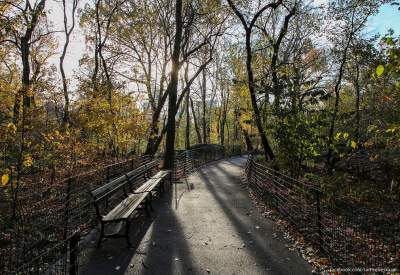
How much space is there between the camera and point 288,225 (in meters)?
7.02

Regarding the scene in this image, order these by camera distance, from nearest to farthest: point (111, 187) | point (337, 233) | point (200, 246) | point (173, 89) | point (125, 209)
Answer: point (337, 233) < point (200, 246) < point (125, 209) < point (111, 187) < point (173, 89)

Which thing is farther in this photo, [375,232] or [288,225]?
[375,232]

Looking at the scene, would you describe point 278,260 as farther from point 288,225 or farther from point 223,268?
point 288,225

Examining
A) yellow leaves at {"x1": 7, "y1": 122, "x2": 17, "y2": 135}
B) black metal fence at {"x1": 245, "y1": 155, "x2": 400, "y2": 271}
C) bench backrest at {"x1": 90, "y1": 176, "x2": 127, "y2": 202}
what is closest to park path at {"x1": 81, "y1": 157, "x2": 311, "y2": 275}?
black metal fence at {"x1": 245, "y1": 155, "x2": 400, "y2": 271}

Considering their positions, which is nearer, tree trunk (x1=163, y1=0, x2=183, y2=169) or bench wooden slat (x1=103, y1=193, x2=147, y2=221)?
bench wooden slat (x1=103, y1=193, x2=147, y2=221)

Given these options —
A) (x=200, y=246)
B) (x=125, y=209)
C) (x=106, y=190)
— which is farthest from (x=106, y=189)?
(x=200, y=246)

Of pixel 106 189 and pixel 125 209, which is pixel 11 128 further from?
pixel 125 209

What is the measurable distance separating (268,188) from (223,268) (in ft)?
15.1

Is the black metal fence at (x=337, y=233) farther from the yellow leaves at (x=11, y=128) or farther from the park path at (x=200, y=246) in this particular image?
the yellow leaves at (x=11, y=128)

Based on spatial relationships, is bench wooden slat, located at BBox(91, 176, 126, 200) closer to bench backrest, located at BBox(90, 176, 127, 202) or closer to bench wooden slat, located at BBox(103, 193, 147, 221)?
bench backrest, located at BBox(90, 176, 127, 202)

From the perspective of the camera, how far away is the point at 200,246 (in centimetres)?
586

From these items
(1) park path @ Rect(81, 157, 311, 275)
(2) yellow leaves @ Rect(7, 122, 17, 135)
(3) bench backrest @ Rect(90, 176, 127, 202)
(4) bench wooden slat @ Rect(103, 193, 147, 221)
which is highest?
(2) yellow leaves @ Rect(7, 122, 17, 135)

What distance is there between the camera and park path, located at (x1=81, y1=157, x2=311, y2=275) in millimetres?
4910

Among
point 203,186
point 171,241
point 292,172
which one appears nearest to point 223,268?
point 171,241
